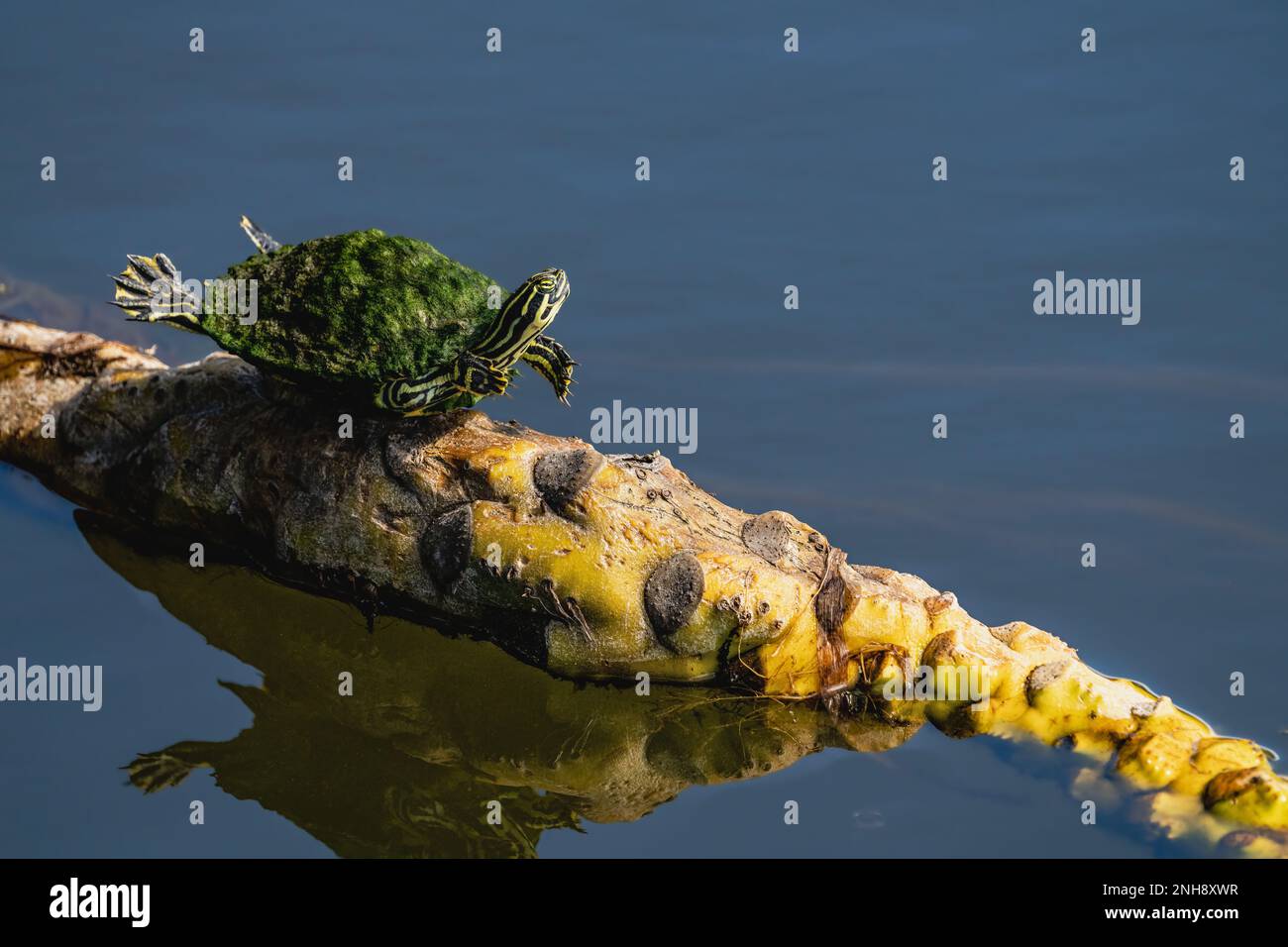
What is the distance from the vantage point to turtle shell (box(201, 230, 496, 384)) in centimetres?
485

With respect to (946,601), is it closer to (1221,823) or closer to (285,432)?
(1221,823)

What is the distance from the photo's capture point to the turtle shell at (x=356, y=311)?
485 centimetres

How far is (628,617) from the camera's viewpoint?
15.6 feet

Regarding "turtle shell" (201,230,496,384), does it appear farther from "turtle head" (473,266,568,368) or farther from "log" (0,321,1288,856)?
"log" (0,321,1288,856)

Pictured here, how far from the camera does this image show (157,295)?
16.7 ft

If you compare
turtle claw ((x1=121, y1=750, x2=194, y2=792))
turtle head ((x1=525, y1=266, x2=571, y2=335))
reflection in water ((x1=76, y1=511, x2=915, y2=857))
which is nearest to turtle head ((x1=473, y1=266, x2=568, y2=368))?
turtle head ((x1=525, y1=266, x2=571, y2=335))

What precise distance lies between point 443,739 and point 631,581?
0.79 metres

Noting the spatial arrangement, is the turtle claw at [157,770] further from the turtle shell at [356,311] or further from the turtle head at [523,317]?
the turtle head at [523,317]

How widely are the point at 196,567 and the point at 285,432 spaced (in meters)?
0.68

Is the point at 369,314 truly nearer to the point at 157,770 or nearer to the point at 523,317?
the point at 523,317

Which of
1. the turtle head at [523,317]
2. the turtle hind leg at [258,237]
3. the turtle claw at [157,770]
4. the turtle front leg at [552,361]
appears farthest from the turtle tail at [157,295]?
the turtle claw at [157,770]

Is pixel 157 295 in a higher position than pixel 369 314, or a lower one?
higher

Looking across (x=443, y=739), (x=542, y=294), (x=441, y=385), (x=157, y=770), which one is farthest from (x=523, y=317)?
(x=157, y=770)

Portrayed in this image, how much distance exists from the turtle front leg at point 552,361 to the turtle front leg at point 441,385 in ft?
1.14
